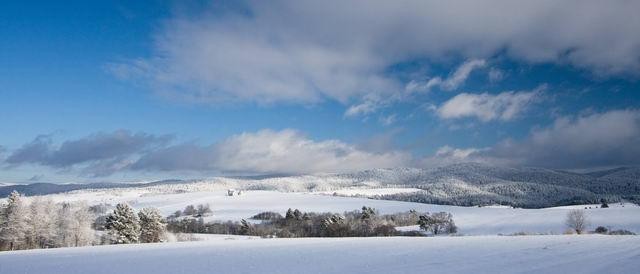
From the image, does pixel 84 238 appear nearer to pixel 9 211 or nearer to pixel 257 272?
pixel 9 211

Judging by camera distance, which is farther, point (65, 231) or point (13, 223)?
point (65, 231)

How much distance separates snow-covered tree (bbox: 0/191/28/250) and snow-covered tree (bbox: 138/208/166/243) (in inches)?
757

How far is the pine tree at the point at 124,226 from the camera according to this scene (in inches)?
3189

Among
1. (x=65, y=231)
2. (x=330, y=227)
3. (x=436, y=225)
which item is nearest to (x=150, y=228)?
(x=65, y=231)

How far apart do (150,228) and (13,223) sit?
Result: 72.6ft

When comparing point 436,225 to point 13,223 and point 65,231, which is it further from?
point 13,223

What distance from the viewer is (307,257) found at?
128ft

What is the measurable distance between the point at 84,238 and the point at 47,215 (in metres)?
8.06

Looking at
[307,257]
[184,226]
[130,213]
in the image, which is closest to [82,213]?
[130,213]

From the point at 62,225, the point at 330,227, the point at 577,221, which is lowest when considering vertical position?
the point at 577,221

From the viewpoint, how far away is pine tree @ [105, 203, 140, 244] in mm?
81000

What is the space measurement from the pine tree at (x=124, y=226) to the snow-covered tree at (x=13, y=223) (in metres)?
13.5

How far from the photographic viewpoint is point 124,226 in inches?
3204

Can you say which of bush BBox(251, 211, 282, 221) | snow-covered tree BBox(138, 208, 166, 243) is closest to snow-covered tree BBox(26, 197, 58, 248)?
snow-covered tree BBox(138, 208, 166, 243)
